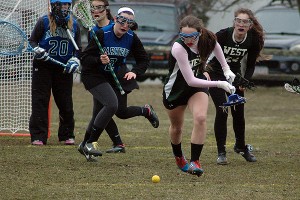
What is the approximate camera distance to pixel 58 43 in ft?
39.5

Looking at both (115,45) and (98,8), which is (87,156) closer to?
(115,45)

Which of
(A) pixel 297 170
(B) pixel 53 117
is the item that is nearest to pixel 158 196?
(A) pixel 297 170

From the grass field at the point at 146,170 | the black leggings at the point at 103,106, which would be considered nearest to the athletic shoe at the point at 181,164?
the grass field at the point at 146,170

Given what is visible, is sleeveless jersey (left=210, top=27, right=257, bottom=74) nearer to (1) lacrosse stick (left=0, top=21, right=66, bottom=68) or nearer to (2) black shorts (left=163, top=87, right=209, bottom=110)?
(2) black shorts (left=163, top=87, right=209, bottom=110)

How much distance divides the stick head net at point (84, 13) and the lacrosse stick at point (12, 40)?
3.48 ft

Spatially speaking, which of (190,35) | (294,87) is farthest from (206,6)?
(190,35)

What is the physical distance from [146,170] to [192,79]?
129 centimetres

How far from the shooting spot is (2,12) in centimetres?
1273

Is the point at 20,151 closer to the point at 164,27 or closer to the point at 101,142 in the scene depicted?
the point at 101,142

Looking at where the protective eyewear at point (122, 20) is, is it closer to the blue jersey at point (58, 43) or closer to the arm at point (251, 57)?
the arm at point (251, 57)

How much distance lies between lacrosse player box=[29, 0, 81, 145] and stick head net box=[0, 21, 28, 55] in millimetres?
283

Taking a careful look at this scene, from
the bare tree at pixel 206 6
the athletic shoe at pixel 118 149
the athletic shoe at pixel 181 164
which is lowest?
the bare tree at pixel 206 6

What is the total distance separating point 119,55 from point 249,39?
58.6 inches

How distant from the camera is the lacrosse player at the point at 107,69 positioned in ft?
34.3
